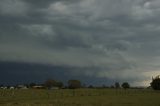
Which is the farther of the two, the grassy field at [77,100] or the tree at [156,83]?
the tree at [156,83]

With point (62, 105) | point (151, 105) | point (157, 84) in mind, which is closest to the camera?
point (62, 105)

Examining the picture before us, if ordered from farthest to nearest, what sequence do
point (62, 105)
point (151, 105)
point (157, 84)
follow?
point (157, 84) < point (151, 105) < point (62, 105)

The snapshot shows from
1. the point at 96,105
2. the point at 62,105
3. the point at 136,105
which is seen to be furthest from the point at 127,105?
the point at 62,105

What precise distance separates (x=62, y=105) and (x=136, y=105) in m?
11.1

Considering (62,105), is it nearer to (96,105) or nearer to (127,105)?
(96,105)

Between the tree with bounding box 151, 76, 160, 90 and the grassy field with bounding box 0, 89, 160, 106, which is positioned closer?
the grassy field with bounding box 0, 89, 160, 106

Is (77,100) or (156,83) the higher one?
(156,83)

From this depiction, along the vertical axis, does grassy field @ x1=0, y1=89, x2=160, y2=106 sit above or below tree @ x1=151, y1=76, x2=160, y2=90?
below

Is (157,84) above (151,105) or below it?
above

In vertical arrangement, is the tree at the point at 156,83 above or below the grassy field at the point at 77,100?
above

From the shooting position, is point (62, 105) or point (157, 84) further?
point (157, 84)

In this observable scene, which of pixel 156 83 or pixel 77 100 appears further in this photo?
pixel 156 83

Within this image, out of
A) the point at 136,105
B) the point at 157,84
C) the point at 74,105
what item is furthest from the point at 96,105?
the point at 157,84

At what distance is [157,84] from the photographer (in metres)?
152
